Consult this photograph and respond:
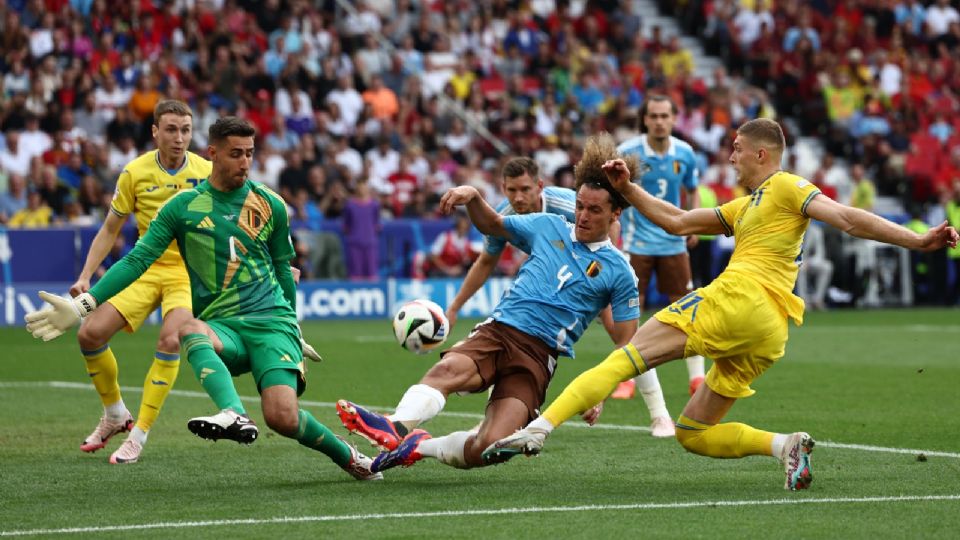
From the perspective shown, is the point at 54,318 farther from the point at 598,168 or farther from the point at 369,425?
the point at 598,168

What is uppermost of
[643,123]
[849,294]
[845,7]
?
[845,7]

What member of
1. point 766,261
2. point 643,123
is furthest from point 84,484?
point 643,123

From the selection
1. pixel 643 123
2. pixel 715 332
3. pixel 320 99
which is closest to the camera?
pixel 715 332

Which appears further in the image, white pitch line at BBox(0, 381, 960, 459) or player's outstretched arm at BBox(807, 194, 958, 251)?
white pitch line at BBox(0, 381, 960, 459)

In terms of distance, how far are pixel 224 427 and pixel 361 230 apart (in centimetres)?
1720

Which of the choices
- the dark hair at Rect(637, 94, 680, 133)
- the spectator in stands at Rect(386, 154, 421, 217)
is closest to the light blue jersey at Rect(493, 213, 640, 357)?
the dark hair at Rect(637, 94, 680, 133)

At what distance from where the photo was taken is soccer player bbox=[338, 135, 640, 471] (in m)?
8.68

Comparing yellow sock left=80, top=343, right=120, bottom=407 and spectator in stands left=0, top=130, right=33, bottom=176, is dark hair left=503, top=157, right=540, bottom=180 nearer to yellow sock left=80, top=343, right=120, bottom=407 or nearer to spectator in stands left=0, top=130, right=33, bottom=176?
yellow sock left=80, top=343, right=120, bottom=407

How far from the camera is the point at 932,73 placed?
33469mm

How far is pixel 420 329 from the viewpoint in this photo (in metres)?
8.94

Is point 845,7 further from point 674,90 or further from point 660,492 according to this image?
point 660,492

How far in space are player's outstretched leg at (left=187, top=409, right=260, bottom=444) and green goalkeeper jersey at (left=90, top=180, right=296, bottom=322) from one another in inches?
36.6

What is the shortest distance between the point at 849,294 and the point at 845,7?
971 cm

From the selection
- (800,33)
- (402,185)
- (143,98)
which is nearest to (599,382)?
(143,98)
